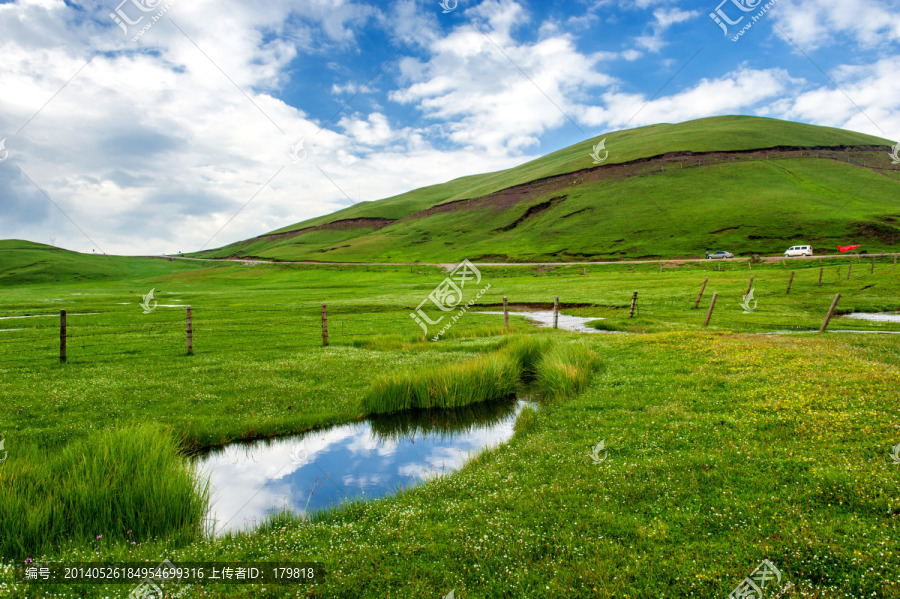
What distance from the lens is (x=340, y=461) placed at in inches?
548

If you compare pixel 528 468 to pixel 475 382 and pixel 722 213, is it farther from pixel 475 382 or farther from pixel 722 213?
pixel 722 213

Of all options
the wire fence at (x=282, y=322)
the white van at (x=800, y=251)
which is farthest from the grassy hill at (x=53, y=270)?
the white van at (x=800, y=251)

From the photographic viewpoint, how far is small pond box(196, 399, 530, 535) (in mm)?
11375

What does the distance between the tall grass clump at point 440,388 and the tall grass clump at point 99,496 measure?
816 centimetres

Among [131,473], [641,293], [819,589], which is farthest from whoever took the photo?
[641,293]

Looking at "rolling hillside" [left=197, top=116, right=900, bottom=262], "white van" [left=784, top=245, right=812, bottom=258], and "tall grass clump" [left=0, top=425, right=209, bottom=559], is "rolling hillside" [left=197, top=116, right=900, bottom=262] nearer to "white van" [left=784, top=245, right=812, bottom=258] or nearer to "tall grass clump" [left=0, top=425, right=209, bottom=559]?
"white van" [left=784, top=245, right=812, bottom=258]

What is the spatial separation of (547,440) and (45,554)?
1112 centimetres

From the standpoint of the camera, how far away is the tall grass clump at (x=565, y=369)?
18.2 m

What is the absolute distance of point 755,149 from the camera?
197 meters

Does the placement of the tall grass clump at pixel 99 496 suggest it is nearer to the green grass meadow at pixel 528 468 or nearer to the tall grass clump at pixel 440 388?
the green grass meadow at pixel 528 468

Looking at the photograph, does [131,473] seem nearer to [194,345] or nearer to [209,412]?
[209,412]

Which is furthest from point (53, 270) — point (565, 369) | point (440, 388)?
point (565, 369)

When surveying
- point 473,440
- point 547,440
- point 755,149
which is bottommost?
point 473,440

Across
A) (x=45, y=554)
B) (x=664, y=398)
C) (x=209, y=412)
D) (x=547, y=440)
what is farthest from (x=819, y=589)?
(x=209, y=412)
